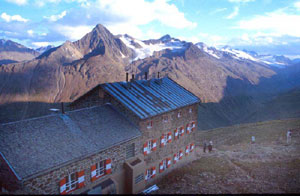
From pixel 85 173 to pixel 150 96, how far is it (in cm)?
1062

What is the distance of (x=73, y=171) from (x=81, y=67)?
4756 inches

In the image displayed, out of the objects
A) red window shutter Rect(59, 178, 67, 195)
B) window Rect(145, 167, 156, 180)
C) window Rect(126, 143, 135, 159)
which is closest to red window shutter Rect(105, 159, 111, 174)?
window Rect(126, 143, 135, 159)

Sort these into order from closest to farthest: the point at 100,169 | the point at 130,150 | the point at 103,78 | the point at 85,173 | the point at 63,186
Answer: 1. the point at 63,186
2. the point at 85,173
3. the point at 100,169
4. the point at 130,150
5. the point at 103,78

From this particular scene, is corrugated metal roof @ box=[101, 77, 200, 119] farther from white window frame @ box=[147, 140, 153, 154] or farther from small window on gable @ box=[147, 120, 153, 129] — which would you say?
white window frame @ box=[147, 140, 153, 154]

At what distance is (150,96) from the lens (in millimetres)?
22109

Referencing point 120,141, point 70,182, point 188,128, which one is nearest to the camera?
point 70,182

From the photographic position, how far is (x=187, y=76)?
149250 mm

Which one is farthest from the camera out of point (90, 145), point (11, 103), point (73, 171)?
point (11, 103)

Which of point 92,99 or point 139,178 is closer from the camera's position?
point 139,178

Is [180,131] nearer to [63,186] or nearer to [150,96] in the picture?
[150,96]

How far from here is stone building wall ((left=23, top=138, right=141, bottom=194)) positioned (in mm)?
11195

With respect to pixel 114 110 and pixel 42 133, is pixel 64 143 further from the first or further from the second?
pixel 114 110

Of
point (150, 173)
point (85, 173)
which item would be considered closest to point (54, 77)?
point (150, 173)

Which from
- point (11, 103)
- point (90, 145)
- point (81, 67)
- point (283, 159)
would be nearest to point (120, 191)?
point (90, 145)
